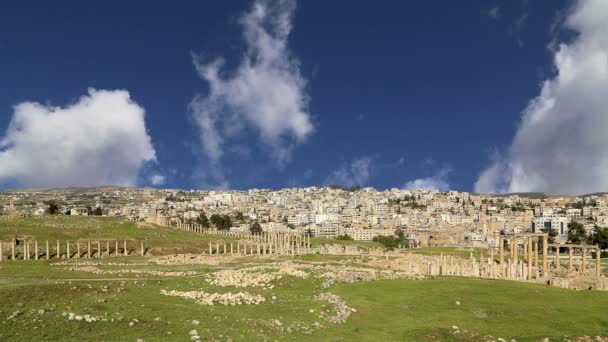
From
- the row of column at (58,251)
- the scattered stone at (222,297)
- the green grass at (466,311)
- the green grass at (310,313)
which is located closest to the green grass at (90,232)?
the row of column at (58,251)

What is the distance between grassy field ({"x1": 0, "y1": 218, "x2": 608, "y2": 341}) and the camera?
946 inches

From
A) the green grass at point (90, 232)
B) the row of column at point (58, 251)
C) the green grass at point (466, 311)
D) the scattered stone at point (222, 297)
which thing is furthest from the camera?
the green grass at point (90, 232)

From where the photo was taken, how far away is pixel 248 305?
3177 cm

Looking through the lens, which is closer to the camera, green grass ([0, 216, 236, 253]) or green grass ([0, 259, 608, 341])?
green grass ([0, 259, 608, 341])

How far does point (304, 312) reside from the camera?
29.9m

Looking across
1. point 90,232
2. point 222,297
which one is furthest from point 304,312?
point 90,232

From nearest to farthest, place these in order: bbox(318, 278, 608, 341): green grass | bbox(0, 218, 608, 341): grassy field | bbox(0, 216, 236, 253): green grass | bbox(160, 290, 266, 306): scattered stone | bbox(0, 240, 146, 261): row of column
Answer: bbox(0, 218, 608, 341): grassy field, bbox(318, 278, 608, 341): green grass, bbox(160, 290, 266, 306): scattered stone, bbox(0, 240, 146, 261): row of column, bbox(0, 216, 236, 253): green grass

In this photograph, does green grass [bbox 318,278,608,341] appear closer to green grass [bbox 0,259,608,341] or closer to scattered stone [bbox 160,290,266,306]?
green grass [bbox 0,259,608,341]

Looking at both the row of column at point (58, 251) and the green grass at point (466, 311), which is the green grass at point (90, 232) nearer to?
the row of column at point (58, 251)

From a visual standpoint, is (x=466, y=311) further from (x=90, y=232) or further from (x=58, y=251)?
(x=90, y=232)

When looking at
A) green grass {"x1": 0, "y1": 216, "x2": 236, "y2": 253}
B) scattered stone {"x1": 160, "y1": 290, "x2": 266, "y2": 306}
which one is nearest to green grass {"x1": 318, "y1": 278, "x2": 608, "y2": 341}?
scattered stone {"x1": 160, "y1": 290, "x2": 266, "y2": 306}

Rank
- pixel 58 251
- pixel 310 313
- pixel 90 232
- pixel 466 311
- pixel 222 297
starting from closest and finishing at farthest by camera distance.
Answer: pixel 310 313
pixel 466 311
pixel 222 297
pixel 58 251
pixel 90 232

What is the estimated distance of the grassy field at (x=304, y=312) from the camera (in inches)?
946

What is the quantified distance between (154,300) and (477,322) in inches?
760
